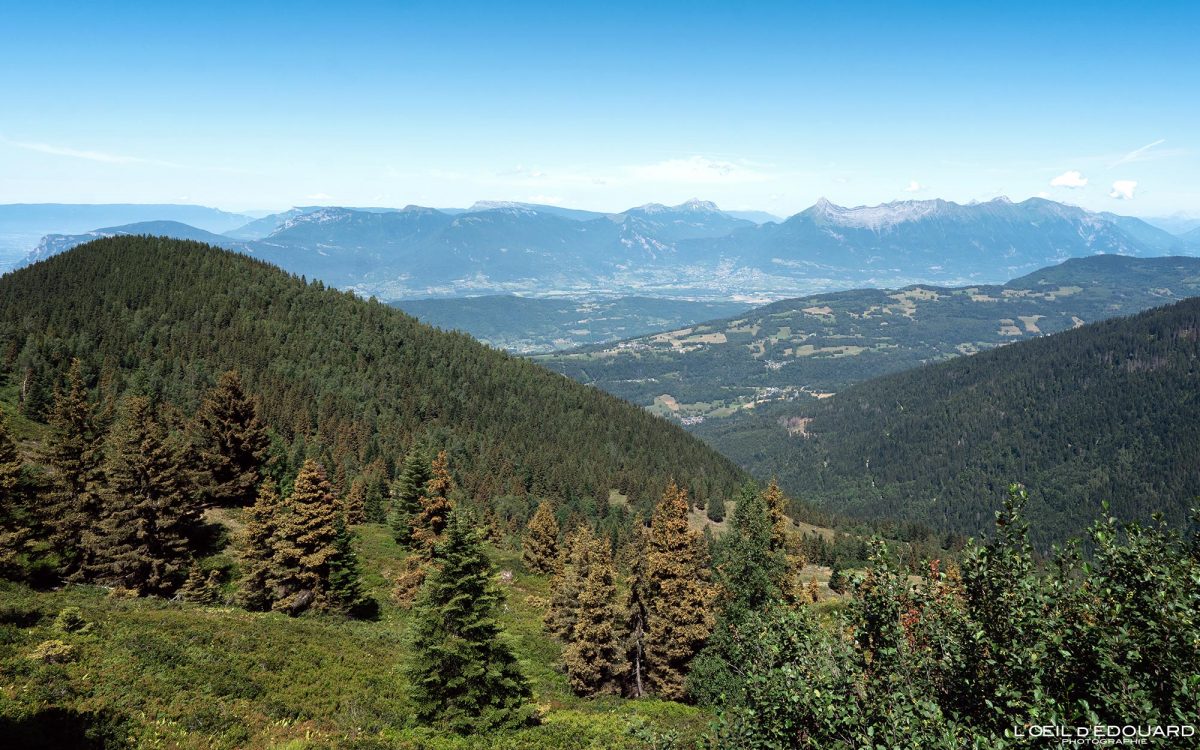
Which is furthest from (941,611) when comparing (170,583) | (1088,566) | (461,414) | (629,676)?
(461,414)

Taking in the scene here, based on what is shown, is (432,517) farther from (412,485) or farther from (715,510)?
(715,510)

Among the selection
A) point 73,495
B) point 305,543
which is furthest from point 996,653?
point 73,495

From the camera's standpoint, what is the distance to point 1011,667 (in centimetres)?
1310

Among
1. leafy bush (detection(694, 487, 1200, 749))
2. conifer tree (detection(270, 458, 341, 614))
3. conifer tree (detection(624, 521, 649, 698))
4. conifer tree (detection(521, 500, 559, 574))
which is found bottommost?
conifer tree (detection(521, 500, 559, 574))

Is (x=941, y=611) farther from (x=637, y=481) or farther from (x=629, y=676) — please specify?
(x=637, y=481)

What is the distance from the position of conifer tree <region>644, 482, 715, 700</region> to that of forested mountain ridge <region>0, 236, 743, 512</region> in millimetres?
59883

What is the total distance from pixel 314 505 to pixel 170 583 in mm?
12035

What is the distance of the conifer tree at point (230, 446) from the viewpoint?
59375mm

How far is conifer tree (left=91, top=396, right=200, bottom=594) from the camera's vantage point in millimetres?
39375

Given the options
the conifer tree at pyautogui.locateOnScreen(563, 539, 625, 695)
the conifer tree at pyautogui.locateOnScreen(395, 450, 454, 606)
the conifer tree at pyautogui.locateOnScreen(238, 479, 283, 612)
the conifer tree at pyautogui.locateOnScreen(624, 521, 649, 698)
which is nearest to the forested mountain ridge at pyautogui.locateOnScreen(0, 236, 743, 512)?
the conifer tree at pyautogui.locateOnScreen(395, 450, 454, 606)

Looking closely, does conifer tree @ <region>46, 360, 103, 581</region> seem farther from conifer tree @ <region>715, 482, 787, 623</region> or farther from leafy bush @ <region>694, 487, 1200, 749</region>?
leafy bush @ <region>694, 487, 1200, 749</region>

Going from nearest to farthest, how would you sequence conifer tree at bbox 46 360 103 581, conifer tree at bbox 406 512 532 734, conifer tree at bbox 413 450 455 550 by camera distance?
conifer tree at bbox 406 512 532 734 < conifer tree at bbox 46 360 103 581 < conifer tree at bbox 413 450 455 550

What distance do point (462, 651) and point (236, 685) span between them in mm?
10024

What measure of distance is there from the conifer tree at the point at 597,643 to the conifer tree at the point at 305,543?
18405mm
